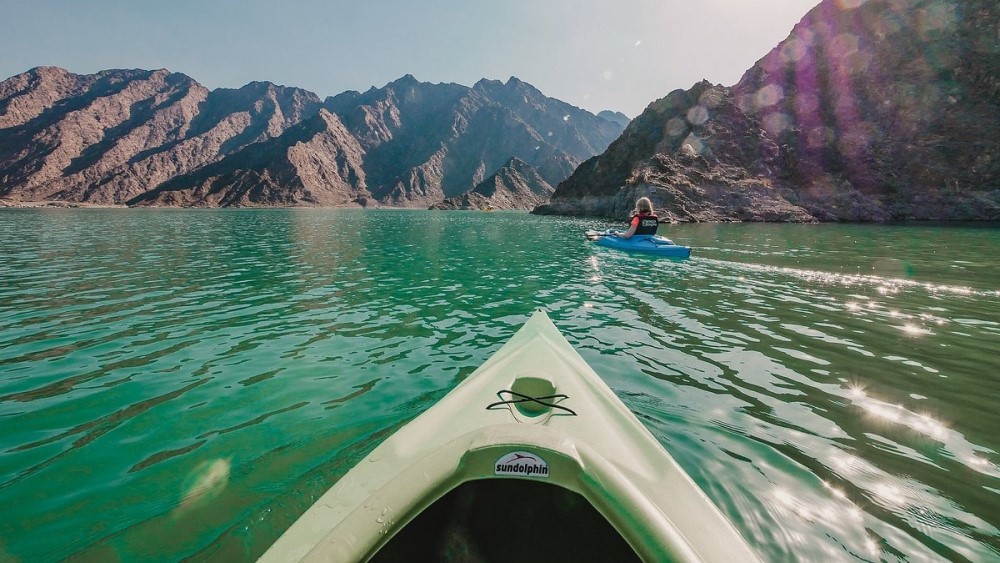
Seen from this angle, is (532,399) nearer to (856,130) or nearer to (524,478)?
(524,478)

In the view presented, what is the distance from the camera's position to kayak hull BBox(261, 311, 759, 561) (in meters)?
1.92

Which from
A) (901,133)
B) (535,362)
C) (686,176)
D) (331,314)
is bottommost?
(331,314)

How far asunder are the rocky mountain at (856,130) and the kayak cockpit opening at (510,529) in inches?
2170

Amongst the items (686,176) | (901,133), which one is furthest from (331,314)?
(901,133)

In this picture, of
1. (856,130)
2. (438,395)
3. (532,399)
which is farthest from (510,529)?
(856,130)

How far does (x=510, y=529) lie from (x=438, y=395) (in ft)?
8.49

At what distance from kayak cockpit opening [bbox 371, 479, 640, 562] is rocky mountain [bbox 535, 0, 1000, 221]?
181 feet

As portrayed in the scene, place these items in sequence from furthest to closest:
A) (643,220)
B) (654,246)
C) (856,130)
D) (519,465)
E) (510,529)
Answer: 1. (856,130)
2. (643,220)
3. (654,246)
4. (510,529)
5. (519,465)

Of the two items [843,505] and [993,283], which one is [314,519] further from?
[993,283]

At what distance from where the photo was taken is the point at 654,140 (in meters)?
95.1

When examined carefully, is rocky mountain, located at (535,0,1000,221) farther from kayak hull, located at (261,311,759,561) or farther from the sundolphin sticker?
the sundolphin sticker

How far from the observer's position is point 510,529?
3043 mm

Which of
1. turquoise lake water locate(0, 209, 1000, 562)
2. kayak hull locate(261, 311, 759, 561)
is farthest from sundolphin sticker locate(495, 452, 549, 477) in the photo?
turquoise lake water locate(0, 209, 1000, 562)

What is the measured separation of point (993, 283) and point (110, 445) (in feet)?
68.9
